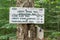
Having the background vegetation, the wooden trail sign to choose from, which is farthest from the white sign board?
the background vegetation

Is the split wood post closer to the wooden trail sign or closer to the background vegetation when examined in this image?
the wooden trail sign

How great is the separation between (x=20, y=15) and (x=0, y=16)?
428 centimetres

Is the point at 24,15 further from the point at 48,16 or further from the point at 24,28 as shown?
the point at 48,16

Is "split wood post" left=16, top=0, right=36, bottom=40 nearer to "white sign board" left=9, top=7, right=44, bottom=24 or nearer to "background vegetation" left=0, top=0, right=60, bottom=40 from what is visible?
"white sign board" left=9, top=7, right=44, bottom=24

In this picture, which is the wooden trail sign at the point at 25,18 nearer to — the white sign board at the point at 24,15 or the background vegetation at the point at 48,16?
the white sign board at the point at 24,15

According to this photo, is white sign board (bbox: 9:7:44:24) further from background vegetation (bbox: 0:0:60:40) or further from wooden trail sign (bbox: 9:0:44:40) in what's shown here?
background vegetation (bbox: 0:0:60:40)

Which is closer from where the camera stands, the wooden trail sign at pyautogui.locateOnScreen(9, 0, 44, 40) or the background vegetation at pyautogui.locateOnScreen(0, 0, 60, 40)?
the wooden trail sign at pyautogui.locateOnScreen(9, 0, 44, 40)

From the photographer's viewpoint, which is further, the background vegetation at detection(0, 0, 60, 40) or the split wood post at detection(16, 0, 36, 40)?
the background vegetation at detection(0, 0, 60, 40)

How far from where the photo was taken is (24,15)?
2.78 m

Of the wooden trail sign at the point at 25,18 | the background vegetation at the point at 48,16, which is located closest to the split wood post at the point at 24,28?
the wooden trail sign at the point at 25,18

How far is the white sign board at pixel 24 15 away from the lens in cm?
277

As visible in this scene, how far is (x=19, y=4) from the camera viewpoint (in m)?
2.86

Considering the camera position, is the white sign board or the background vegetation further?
the background vegetation

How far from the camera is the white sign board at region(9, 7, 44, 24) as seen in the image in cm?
277
